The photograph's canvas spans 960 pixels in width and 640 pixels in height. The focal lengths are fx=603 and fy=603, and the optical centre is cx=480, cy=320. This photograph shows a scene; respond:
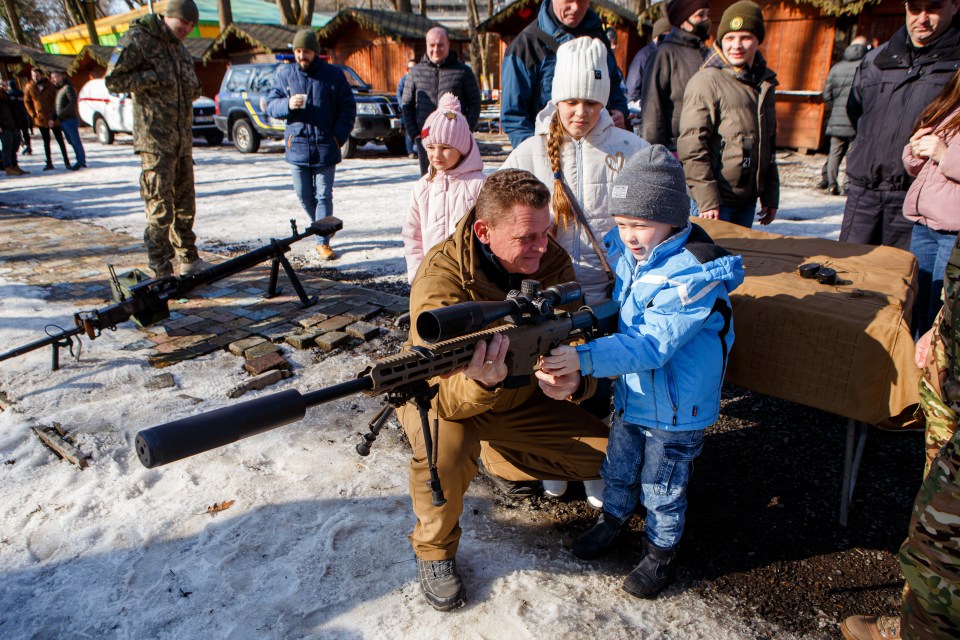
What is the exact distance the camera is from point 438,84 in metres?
7.41

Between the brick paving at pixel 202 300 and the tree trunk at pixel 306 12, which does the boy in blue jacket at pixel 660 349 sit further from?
the tree trunk at pixel 306 12

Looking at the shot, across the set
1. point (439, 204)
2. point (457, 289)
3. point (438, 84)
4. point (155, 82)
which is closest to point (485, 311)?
point (457, 289)

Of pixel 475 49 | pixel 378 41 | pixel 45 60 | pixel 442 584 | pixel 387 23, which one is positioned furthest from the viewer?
pixel 475 49

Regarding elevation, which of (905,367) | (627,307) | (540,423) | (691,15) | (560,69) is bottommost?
(540,423)

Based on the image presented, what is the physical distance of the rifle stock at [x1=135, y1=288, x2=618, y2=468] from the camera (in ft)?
4.50

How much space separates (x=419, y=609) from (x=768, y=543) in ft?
5.08

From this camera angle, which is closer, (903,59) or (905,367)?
(905,367)

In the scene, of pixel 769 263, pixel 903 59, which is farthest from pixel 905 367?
pixel 903 59

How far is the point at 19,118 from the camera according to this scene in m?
13.8

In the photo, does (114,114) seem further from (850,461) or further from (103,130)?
(850,461)

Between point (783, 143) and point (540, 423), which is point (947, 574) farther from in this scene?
point (783, 143)

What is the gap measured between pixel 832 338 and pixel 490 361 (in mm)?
1486

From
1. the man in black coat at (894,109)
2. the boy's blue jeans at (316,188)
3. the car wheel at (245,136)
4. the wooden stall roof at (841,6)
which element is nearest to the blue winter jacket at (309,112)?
the boy's blue jeans at (316,188)

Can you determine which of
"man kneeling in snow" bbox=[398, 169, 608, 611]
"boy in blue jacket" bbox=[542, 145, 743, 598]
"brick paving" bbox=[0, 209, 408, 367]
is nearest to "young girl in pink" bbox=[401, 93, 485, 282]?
"man kneeling in snow" bbox=[398, 169, 608, 611]
